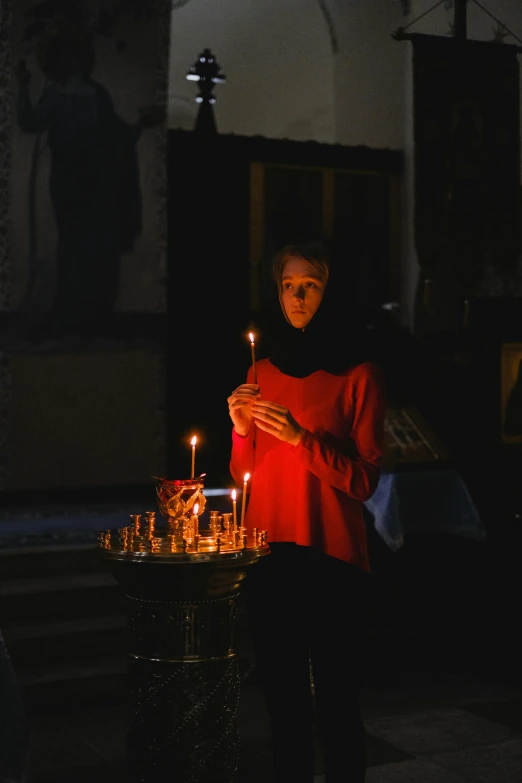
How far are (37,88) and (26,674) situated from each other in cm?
486

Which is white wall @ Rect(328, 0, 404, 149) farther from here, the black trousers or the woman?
the black trousers

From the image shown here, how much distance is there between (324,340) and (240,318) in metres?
6.36

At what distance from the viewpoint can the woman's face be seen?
315cm

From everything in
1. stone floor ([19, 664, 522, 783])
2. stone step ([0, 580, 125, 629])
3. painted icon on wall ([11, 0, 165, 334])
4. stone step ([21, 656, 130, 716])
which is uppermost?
painted icon on wall ([11, 0, 165, 334])

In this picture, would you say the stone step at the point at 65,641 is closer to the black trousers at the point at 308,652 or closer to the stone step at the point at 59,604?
the stone step at the point at 59,604

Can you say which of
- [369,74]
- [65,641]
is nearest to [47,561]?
[65,641]

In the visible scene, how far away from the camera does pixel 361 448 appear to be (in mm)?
3201

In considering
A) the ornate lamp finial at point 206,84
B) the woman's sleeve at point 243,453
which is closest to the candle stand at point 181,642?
the woman's sleeve at point 243,453

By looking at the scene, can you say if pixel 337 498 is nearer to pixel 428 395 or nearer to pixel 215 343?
pixel 428 395

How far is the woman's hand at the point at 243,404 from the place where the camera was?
9.96ft

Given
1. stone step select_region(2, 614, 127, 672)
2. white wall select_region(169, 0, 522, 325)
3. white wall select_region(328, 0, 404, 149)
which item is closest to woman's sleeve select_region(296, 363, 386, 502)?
stone step select_region(2, 614, 127, 672)

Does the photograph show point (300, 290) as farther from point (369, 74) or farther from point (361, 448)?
point (369, 74)

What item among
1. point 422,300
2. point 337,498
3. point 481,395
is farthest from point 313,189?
point 337,498

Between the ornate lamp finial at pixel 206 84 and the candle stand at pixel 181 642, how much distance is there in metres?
6.98
